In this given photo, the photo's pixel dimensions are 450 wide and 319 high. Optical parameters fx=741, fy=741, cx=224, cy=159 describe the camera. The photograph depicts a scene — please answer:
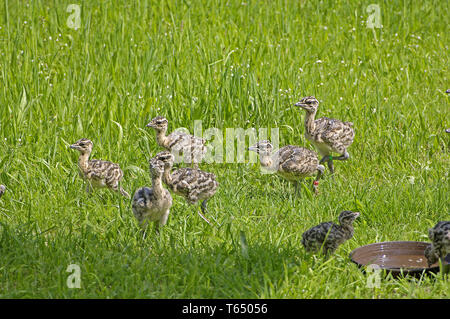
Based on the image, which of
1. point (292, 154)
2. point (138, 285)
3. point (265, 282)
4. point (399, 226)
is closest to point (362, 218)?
point (399, 226)

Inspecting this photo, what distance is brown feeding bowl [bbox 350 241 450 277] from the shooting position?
631 cm

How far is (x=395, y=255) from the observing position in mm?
6406

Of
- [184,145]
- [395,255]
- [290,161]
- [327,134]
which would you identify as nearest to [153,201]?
[290,161]

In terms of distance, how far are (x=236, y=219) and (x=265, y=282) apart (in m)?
1.68

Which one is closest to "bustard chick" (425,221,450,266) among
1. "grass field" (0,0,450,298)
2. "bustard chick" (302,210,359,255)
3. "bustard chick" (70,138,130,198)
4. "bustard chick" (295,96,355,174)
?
"grass field" (0,0,450,298)

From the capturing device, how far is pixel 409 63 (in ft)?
36.1

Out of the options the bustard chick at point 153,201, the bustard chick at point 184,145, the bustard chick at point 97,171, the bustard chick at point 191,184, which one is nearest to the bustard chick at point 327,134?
the bustard chick at point 184,145

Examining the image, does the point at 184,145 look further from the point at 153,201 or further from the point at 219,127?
the point at 153,201

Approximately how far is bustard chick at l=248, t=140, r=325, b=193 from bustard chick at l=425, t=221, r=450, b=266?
2.08 meters

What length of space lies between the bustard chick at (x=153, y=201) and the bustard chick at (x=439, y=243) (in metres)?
2.30

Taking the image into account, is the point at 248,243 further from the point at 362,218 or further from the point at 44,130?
the point at 44,130

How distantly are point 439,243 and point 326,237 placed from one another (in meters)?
0.90

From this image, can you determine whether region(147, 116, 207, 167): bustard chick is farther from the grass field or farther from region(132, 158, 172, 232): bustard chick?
region(132, 158, 172, 232): bustard chick
